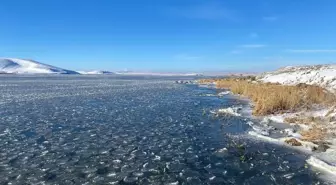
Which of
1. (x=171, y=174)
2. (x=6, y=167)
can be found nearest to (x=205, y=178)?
(x=171, y=174)

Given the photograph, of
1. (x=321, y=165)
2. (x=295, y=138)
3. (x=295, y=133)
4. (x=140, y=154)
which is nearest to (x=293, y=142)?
(x=295, y=138)

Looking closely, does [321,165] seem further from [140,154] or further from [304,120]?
Answer: [304,120]

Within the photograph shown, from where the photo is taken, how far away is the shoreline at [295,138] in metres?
15.5

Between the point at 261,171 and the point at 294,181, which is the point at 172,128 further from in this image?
the point at 294,181

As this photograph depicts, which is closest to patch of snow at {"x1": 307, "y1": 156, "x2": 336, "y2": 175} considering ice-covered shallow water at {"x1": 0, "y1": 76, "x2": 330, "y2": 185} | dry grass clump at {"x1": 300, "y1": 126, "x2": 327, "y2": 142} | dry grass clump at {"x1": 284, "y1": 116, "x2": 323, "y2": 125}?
ice-covered shallow water at {"x1": 0, "y1": 76, "x2": 330, "y2": 185}

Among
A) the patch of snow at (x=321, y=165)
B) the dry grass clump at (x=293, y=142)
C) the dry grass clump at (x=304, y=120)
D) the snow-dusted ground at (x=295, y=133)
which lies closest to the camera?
the patch of snow at (x=321, y=165)

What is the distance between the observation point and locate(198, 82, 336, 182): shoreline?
50.8ft

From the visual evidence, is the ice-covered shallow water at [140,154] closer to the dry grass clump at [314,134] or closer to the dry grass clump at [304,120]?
the dry grass clump at [314,134]

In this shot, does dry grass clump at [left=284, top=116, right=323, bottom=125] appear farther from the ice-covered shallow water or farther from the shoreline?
the ice-covered shallow water

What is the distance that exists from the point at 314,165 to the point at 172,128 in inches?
441

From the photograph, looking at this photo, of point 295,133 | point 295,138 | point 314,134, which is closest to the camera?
point 295,138

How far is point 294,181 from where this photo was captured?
13594mm

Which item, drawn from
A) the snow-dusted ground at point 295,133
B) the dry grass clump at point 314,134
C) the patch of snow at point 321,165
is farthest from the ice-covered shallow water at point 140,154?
the dry grass clump at point 314,134

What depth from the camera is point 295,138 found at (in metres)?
20.1
